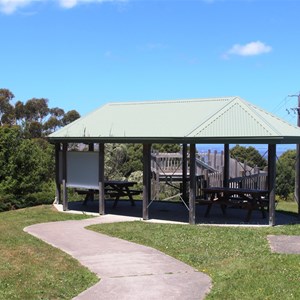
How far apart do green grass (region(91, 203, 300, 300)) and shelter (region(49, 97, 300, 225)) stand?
1645 mm

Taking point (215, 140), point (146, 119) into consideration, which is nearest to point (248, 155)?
point (146, 119)

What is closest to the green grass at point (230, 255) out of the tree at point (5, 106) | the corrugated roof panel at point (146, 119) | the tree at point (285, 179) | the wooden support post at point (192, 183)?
the wooden support post at point (192, 183)

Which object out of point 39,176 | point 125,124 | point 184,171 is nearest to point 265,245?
point 125,124

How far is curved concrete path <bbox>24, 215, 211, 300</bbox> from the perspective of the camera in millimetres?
6859

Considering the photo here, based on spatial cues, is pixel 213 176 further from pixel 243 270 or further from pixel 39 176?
pixel 243 270

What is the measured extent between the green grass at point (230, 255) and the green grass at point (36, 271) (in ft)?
6.14

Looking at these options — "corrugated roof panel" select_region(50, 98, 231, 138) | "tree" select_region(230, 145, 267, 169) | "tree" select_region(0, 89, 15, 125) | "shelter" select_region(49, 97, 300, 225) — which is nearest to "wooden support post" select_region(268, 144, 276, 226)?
"shelter" select_region(49, 97, 300, 225)

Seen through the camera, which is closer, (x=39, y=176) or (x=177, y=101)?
(x=177, y=101)

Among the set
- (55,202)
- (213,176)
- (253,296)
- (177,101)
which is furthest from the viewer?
(213,176)

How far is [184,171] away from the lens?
18.5 m

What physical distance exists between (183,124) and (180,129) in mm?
469

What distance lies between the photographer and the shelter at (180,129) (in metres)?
13.1

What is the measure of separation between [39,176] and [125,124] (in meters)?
5.11

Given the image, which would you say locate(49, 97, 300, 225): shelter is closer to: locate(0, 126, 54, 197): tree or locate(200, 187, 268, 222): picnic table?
locate(200, 187, 268, 222): picnic table
